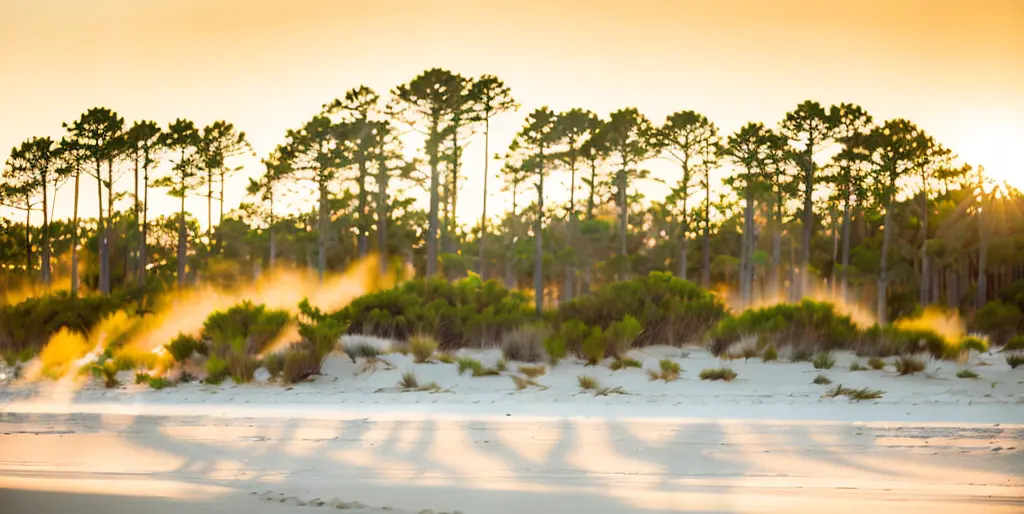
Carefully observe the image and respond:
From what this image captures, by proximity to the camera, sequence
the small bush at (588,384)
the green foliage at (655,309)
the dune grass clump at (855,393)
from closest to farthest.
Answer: the dune grass clump at (855,393), the small bush at (588,384), the green foliage at (655,309)

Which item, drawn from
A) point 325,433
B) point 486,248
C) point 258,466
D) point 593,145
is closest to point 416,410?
point 325,433

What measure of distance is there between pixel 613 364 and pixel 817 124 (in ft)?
96.8

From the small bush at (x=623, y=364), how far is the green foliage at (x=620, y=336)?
57 cm

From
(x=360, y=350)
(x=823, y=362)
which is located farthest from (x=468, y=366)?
(x=823, y=362)

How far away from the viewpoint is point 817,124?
134 ft

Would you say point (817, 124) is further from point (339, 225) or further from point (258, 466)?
point (258, 466)

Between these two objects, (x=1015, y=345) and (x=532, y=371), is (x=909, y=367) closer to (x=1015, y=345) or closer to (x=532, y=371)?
(x=532, y=371)

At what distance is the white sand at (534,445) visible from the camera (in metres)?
6.21

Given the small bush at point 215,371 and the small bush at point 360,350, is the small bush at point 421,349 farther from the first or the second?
the small bush at point 215,371

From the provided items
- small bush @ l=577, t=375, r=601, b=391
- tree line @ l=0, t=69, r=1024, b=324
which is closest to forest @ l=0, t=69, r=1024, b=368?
tree line @ l=0, t=69, r=1024, b=324

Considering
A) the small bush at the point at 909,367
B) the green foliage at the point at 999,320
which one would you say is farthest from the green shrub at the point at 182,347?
the green foliage at the point at 999,320

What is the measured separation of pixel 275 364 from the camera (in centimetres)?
1419

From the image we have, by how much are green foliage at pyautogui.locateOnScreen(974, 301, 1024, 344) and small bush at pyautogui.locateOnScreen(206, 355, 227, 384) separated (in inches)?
819

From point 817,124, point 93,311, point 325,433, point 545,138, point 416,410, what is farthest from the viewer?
point 545,138
